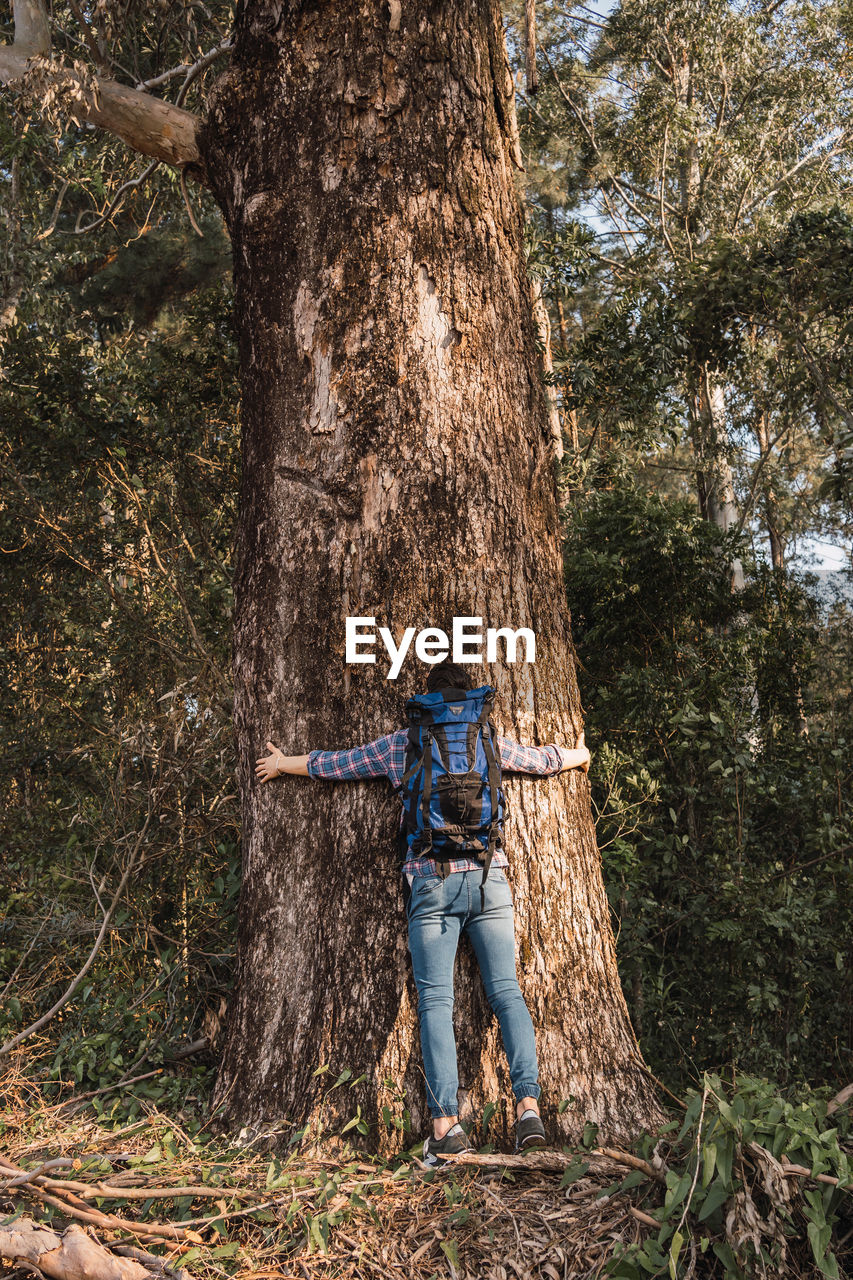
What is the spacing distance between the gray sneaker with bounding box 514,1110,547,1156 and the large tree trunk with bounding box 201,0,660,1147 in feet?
0.68

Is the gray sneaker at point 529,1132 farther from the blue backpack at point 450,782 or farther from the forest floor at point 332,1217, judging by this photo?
the blue backpack at point 450,782

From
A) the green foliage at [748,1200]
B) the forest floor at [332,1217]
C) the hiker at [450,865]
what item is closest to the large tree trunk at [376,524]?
the hiker at [450,865]

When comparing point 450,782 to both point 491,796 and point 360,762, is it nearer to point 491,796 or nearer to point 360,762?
point 491,796

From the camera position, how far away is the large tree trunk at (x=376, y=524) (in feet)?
11.1

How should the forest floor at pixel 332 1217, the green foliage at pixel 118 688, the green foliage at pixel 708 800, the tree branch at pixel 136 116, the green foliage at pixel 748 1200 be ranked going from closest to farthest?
the green foliage at pixel 748 1200, the forest floor at pixel 332 1217, the green foliage at pixel 118 688, the tree branch at pixel 136 116, the green foliage at pixel 708 800

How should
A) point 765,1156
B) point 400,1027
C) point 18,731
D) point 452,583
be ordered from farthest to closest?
point 18,731
point 452,583
point 400,1027
point 765,1156

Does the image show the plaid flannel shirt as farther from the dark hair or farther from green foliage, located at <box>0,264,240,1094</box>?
green foliage, located at <box>0,264,240,1094</box>

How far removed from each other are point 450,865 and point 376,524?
1300mm

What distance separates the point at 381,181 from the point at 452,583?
1.70m

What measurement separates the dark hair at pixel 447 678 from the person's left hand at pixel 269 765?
2.14ft

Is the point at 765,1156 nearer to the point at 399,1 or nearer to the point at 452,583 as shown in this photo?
the point at 452,583

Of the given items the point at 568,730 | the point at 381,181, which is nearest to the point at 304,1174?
the point at 568,730

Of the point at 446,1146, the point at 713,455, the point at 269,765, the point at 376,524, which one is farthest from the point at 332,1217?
the point at 713,455

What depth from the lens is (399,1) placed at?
4098 millimetres
